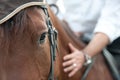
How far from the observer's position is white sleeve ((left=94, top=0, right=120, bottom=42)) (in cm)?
143

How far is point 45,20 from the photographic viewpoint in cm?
105

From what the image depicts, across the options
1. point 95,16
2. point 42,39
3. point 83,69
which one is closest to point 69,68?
point 83,69

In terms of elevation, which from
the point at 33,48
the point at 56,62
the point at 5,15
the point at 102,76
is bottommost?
the point at 102,76

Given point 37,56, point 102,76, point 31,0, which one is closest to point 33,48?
point 37,56

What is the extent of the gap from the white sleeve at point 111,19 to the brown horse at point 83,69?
4.4 inches

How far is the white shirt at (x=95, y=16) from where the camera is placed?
4.71ft

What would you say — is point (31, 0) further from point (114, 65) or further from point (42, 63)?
point (114, 65)

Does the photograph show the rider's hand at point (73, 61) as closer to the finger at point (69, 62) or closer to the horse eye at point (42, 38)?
the finger at point (69, 62)

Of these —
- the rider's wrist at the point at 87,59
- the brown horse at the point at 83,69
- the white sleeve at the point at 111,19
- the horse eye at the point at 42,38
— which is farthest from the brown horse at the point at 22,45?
the white sleeve at the point at 111,19

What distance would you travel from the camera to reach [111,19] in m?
1.44

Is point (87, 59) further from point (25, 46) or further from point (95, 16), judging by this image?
point (25, 46)

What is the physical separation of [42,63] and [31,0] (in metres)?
0.20

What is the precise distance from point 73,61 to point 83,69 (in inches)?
4.2

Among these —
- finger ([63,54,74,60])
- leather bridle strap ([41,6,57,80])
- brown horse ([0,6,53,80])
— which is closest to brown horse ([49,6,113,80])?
finger ([63,54,74,60])
